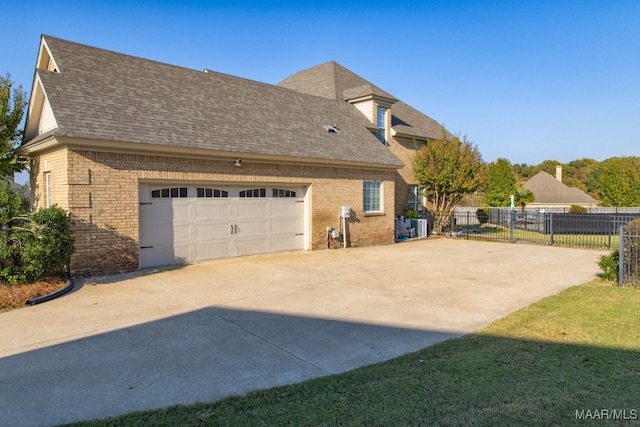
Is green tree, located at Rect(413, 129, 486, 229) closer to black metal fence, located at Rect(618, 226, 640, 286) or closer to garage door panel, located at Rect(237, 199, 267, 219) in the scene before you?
garage door panel, located at Rect(237, 199, 267, 219)

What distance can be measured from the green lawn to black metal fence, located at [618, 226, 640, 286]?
3828mm

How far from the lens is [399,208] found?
20.9 m

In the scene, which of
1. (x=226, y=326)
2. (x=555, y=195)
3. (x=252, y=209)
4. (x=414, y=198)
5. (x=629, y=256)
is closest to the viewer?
(x=226, y=326)

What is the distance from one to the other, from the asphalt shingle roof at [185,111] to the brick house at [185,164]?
50 mm

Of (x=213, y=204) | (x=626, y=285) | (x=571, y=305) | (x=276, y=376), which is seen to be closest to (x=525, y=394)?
(x=276, y=376)

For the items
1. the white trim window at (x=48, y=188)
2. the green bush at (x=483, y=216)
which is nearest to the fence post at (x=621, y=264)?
the white trim window at (x=48, y=188)

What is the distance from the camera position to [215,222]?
1230 cm

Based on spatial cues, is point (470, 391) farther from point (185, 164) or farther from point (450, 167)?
point (450, 167)

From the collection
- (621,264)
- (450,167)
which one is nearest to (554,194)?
(450,167)

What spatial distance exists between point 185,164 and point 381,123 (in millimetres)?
12122

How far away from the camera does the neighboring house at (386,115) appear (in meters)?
20.4

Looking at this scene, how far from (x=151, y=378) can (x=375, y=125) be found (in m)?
17.3

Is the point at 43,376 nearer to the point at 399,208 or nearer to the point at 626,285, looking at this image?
the point at 626,285

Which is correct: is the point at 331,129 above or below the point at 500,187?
above
